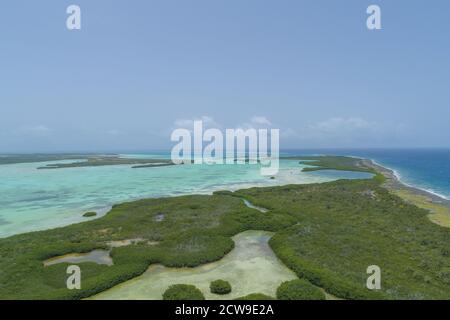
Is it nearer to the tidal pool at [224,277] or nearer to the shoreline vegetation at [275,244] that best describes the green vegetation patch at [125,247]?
the shoreline vegetation at [275,244]

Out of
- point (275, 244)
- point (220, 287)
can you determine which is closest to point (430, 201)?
point (275, 244)

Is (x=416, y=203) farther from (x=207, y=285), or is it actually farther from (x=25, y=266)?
(x=25, y=266)

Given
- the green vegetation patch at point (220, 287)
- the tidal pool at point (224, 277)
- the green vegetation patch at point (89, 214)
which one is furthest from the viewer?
the green vegetation patch at point (89, 214)

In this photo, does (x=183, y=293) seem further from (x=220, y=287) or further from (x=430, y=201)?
(x=430, y=201)

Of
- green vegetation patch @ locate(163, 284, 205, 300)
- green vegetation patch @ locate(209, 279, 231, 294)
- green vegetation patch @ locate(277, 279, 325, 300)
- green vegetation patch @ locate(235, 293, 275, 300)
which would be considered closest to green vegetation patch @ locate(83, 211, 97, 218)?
green vegetation patch @ locate(163, 284, 205, 300)

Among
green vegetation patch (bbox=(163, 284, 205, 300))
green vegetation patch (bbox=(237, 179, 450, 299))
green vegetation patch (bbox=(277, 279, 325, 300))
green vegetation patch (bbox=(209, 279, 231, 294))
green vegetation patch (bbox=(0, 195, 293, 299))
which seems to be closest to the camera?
green vegetation patch (bbox=(163, 284, 205, 300))

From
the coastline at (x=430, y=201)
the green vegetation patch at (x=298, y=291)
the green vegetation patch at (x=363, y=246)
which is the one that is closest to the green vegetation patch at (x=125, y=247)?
the green vegetation patch at (x=363, y=246)

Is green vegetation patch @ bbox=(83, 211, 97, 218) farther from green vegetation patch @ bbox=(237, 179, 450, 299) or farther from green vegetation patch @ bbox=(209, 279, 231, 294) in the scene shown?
green vegetation patch @ bbox=(209, 279, 231, 294)
